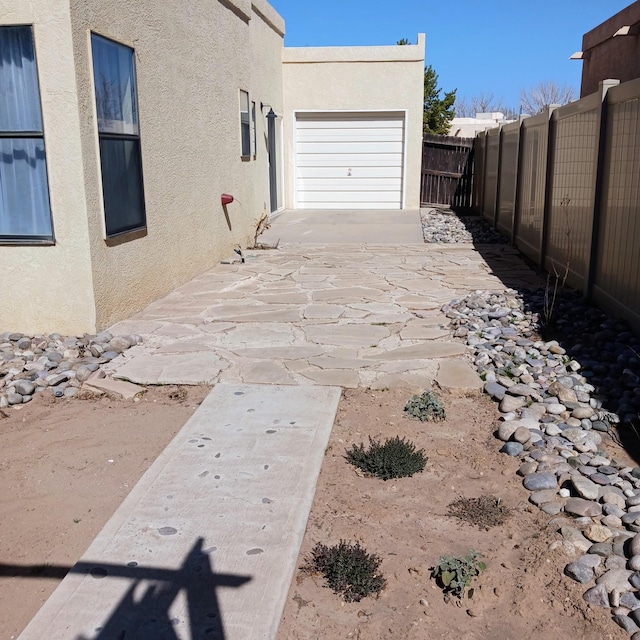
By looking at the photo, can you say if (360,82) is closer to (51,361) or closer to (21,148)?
(21,148)

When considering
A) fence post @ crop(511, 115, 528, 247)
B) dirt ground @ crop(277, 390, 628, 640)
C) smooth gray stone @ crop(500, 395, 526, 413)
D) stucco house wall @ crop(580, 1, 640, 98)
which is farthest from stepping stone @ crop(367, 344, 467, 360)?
stucco house wall @ crop(580, 1, 640, 98)

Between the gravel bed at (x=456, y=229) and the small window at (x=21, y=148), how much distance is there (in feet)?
27.3

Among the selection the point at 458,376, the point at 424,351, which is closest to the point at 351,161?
the point at 424,351

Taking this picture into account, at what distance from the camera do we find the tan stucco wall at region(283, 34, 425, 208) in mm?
17688

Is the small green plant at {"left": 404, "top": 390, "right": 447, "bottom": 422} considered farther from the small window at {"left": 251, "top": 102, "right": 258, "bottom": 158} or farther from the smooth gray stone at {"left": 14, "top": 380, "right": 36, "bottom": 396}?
the small window at {"left": 251, "top": 102, "right": 258, "bottom": 158}

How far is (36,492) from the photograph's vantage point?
387 centimetres

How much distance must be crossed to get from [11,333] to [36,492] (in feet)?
9.99

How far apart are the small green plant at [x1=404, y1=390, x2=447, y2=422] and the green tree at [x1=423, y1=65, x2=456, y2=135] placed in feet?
86.1

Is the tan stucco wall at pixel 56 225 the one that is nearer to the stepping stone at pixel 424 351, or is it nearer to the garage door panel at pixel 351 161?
the stepping stone at pixel 424 351

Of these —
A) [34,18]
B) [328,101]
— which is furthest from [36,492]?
[328,101]

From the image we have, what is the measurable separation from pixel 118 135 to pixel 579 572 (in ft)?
19.0

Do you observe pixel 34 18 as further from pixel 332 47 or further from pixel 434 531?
pixel 332 47

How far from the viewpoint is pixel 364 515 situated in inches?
141

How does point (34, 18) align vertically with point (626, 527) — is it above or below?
above
